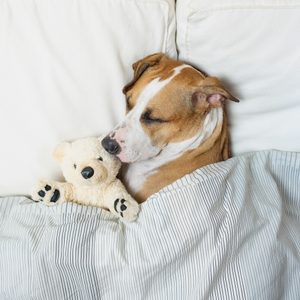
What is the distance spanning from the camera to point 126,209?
1.03 m

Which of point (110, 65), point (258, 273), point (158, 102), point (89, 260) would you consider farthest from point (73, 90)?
point (258, 273)

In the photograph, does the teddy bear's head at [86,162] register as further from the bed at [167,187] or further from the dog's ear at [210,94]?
the dog's ear at [210,94]

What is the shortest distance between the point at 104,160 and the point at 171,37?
0.36 metres

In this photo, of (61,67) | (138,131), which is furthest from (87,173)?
(61,67)

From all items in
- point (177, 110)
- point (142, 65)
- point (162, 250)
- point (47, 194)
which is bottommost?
point (162, 250)

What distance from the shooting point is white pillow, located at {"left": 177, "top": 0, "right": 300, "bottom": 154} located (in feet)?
3.49

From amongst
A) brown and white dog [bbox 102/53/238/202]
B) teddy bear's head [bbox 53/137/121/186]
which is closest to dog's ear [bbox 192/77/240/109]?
brown and white dog [bbox 102/53/238/202]

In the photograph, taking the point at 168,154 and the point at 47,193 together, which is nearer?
the point at 47,193

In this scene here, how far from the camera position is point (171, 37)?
1.15 m

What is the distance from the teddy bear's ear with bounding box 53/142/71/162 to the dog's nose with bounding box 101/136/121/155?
0.31ft

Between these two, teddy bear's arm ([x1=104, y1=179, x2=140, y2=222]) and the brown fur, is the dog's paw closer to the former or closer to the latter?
teddy bear's arm ([x1=104, y1=179, x2=140, y2=222])

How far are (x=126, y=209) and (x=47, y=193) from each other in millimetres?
192

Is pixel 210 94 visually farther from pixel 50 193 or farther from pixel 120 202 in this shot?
pixel 50 193

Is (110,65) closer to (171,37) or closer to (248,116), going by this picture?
(171,37)
